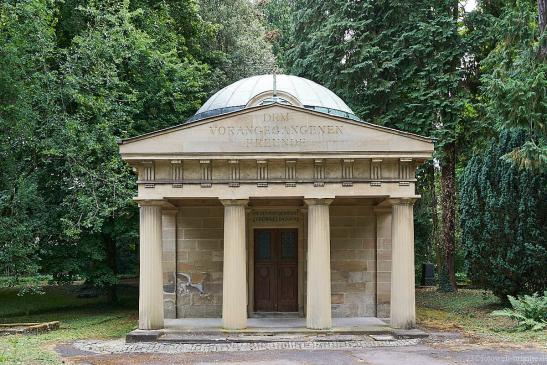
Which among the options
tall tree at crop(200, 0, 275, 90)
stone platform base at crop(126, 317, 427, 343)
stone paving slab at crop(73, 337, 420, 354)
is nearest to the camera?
stone paving slab at crop(73, 337, 420, 354)

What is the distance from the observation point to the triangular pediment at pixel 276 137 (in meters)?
16.3

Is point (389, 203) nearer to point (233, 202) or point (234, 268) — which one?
point (233, 202)

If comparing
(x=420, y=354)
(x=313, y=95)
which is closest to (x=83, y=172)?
(x=313, y=95)

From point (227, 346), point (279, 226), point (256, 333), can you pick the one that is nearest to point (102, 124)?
point (279, 226)

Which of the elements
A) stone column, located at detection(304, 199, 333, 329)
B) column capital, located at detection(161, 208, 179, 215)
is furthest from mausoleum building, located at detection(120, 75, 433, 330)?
column capital, located at detection(161, 208, 179, 215)

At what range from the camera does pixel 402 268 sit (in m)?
16.7

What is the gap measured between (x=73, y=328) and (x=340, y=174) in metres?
9.78

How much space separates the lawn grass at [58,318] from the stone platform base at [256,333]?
6.96 feet

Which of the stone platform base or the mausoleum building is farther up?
the mausoleum building

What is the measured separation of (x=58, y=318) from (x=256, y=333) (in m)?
9.81

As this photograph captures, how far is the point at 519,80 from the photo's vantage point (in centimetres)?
1656

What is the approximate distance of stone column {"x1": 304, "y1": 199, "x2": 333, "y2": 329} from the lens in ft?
53.5

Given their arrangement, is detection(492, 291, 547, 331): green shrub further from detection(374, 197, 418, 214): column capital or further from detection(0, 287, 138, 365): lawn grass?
detection(0, 287, 138, 365): lawn grass

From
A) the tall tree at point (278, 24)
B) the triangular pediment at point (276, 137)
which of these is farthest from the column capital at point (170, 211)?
the tall tree at point (278, 24)
